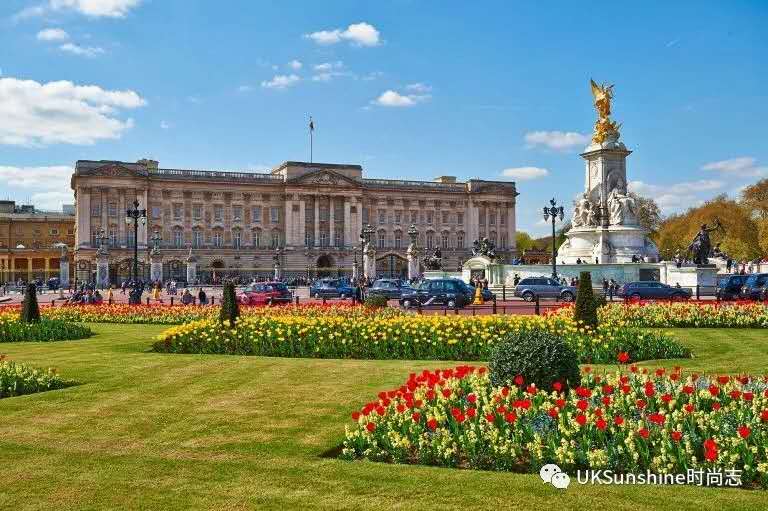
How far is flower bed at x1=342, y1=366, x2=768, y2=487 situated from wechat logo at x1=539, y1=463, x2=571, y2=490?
12 cm

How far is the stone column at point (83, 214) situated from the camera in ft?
293

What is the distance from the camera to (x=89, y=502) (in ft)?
21.7

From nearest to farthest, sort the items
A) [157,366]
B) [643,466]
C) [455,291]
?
1. [643,466]
2. [157,366]
3. [455,291]

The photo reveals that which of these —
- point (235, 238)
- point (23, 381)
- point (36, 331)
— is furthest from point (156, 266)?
point (23, 381)

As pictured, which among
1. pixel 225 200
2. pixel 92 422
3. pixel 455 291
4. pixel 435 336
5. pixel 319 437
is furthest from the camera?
pixel 225 200

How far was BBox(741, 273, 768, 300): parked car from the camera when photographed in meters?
33.0

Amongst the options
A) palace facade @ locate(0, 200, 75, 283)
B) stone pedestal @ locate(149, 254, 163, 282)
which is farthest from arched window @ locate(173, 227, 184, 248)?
stone pedestal @ locate(149, 254, 163, 282)

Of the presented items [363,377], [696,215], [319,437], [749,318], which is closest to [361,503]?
[319,437]

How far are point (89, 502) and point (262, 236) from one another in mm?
95045

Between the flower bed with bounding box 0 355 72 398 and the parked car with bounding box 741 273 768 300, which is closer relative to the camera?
the flower bed with bounding box 0 355 72 398

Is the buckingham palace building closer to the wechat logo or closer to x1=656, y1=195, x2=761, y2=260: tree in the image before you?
x1=656, y1=195, x2=761, y2=260: tree

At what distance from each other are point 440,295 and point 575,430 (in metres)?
25.3

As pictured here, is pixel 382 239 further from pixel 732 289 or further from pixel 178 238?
pixel 732 289

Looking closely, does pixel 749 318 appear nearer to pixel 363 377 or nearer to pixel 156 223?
pixel 363 377
